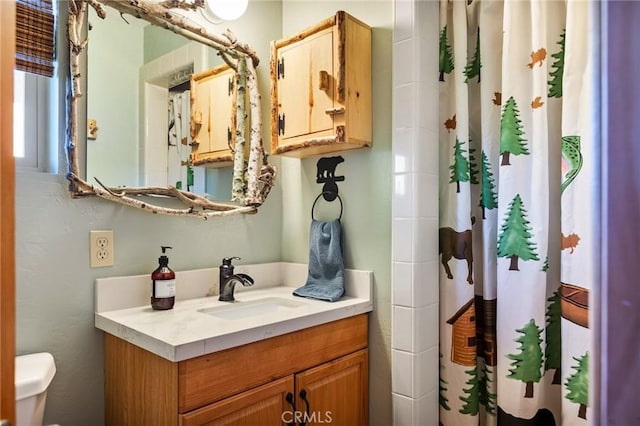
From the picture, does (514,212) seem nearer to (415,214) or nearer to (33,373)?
(415,214)

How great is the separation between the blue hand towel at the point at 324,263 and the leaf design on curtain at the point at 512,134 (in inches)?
27.7

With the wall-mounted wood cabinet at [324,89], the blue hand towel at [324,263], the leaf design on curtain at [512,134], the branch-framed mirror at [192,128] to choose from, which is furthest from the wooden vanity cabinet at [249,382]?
the leaf design on curtain at [512,134]

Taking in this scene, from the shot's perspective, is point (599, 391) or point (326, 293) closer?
point (599, 391)

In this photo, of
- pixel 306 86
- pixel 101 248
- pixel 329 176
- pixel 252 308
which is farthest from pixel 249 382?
pixel 306 86

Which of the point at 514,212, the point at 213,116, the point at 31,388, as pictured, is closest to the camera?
the point at 31,388

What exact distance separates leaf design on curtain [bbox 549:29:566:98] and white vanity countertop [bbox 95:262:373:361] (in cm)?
93

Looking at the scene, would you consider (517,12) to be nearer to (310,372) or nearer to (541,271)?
(541,271)

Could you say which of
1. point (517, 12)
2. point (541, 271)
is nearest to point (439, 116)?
point (517, 12)

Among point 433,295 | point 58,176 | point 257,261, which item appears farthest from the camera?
point 257,261

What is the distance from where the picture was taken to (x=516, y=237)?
53.8 inches

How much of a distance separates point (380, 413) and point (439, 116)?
121 cm

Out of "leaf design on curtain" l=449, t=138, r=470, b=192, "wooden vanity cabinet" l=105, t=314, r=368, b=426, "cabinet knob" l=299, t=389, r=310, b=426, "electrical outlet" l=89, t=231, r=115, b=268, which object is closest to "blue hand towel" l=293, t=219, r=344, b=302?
"wooden vanity cabinet" l=105, t=314, r=368, b=426

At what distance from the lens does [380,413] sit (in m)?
1.57

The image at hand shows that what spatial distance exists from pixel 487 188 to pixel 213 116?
3.85 ft
